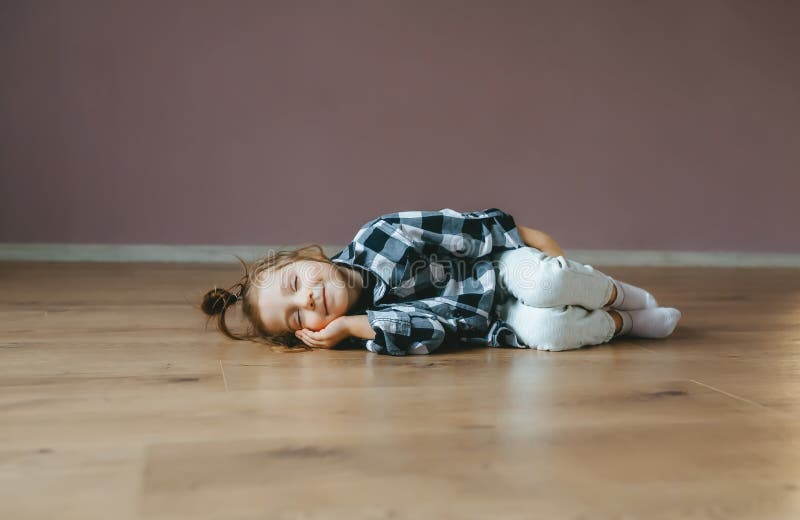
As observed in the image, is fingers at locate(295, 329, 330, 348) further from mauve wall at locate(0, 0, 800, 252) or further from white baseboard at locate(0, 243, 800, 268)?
mauve wall at locate(0, 0, 800, 252)

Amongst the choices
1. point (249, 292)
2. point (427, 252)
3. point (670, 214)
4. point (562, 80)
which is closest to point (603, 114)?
point (562, 80)

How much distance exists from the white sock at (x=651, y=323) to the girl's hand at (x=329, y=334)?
60 cm

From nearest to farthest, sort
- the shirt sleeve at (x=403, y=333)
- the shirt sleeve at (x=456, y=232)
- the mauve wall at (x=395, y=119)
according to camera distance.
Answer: the shirt sleeve at (x=403, y=333) < the shirt sleeve at (x=456, y=232) < the mauve wall at (x=395, y=119)

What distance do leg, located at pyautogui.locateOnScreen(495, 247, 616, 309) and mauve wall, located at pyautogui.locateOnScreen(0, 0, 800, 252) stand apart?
1705 millimetres

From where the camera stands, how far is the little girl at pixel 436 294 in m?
1.45

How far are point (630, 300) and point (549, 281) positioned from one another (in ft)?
0.96

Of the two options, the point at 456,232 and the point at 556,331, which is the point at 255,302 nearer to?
the point at 456,232

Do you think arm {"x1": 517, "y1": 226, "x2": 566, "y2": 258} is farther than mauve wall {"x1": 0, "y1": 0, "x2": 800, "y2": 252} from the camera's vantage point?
No

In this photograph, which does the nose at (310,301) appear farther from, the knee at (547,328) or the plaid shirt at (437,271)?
the knee at (547,328)

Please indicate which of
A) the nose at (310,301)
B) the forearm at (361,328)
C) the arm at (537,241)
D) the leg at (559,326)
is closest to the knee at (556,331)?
the leg at (559,326)

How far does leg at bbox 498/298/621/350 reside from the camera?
149 cm

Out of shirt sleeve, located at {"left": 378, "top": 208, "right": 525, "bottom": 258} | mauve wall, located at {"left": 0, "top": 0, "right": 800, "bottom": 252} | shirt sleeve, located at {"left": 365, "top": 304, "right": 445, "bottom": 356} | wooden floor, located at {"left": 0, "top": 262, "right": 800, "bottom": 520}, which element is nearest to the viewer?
wooden floor, located at {"left": 0, "top": 262, "right": 800, "bottom": 520}

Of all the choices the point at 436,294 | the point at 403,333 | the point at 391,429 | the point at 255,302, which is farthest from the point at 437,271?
the point at 391,429

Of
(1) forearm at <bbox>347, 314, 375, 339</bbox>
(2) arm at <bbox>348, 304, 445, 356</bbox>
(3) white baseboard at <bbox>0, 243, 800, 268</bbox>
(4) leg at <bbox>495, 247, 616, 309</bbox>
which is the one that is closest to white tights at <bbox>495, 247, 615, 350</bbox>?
(4) leg at <bbox>495, 247, 616, 309</bbox>
